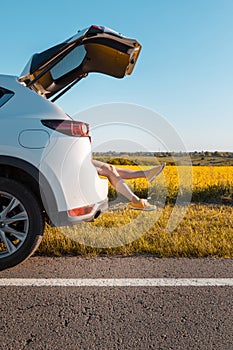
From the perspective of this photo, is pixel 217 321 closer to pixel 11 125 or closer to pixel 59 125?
pixel 59 125

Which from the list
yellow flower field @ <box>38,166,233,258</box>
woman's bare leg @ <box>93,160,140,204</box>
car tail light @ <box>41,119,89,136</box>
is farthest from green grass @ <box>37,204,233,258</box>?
car tail light @ <box>41,119,89,136</box>

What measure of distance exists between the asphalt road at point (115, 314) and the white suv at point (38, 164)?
438mm

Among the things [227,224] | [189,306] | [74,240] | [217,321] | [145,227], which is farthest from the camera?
[227,224]

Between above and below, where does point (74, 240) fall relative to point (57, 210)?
below

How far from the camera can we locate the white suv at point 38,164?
114 inches


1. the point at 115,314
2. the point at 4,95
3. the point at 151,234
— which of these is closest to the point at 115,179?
the point at 151,234

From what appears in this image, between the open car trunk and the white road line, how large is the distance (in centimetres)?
173

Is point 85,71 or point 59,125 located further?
point 85,71

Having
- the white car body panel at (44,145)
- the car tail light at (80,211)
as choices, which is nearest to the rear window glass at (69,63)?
the white car body panel at (44,145)

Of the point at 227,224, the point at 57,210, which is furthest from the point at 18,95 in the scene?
the point at 227,224

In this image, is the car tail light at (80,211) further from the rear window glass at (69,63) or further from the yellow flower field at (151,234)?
the rear window glass at (69,63)

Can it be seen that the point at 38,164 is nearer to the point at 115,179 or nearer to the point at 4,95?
the point at 4,95

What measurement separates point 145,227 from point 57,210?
6.28 feet

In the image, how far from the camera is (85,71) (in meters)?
3.97
